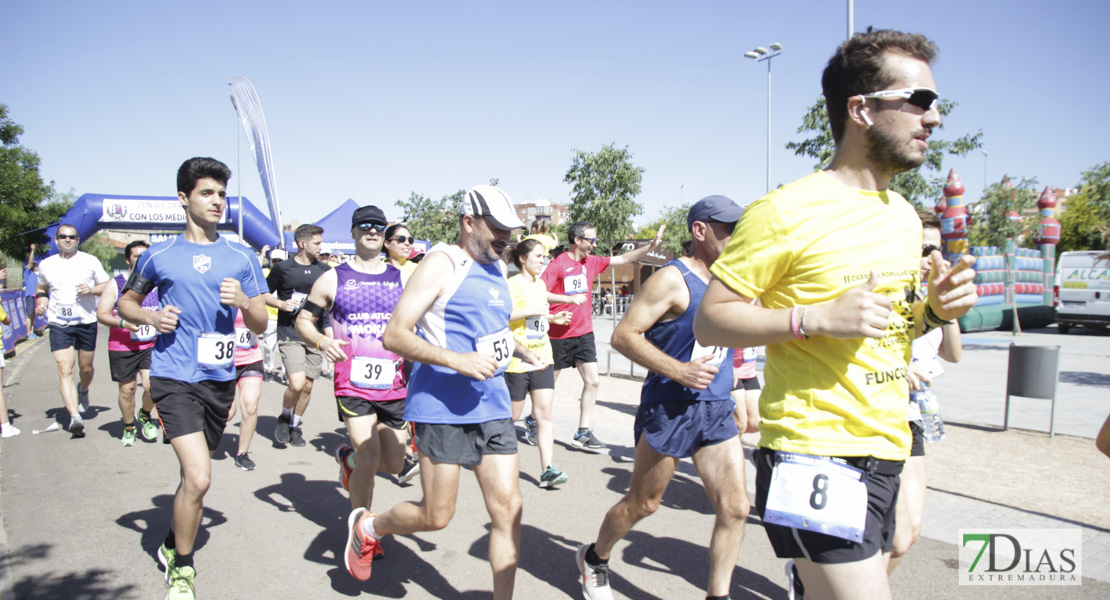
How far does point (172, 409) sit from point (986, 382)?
1219cm

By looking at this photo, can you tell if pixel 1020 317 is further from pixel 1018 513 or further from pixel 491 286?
pixel 491 286

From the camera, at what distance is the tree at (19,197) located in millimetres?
23844

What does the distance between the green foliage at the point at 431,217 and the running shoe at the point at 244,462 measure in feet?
104

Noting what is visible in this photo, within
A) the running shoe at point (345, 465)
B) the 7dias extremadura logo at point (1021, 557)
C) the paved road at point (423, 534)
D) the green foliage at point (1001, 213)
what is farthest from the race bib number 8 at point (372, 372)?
the green foliage at point (1001, 213)

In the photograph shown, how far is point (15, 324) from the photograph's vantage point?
16656mm

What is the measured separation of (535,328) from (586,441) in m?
1.54

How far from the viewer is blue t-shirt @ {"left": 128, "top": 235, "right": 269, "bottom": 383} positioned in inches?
150

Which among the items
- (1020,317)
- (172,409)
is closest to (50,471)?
(172,409)

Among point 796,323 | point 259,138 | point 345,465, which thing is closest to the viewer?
point 796,323

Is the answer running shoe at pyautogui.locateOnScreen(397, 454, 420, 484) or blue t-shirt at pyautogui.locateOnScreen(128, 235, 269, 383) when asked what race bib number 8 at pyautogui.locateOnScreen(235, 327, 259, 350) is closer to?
running shoe at pyautogui.locateOnScreen(397, 454, 420, 484)

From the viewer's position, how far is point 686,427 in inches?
133

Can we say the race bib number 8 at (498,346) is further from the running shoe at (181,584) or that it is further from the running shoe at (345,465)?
the running shoe at (181,584)

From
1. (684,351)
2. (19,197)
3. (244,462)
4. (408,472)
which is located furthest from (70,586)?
(19,197)

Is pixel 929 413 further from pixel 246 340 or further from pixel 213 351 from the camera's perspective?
pixel 246 340
